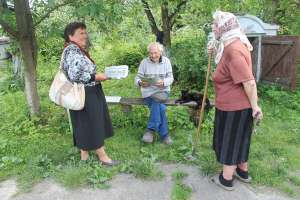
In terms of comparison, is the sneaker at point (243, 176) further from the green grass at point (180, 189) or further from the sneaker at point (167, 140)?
the sneaker at point (167, 140)

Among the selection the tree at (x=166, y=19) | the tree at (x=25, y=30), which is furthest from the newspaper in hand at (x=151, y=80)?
the tree at (x=166, y=19)

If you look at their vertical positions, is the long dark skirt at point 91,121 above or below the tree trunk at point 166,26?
below

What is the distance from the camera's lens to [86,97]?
386 cm

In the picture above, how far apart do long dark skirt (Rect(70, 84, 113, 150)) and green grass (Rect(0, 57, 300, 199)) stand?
0.30 metres

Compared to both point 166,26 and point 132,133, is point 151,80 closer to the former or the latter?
point 132,133

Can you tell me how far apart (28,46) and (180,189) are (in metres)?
3.05

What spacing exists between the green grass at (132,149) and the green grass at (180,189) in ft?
0.04

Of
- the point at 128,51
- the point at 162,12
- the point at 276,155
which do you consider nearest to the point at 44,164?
the point at 276,155

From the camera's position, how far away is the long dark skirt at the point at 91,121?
3.91m

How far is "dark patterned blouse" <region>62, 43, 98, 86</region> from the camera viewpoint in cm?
366

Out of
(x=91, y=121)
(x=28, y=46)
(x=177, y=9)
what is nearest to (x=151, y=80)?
(x=91, y=121)

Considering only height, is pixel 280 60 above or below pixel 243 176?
above

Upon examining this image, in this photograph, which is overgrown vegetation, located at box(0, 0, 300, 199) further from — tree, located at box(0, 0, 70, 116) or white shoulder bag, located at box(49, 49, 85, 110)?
white shoulder bag, located at box(49, 49, 85, 110)

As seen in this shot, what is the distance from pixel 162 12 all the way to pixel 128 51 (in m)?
2.84
